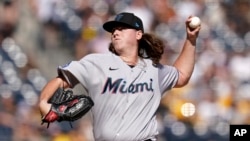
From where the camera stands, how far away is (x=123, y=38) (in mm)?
3859

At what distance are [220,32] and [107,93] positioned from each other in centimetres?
331

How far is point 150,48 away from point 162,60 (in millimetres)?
2743

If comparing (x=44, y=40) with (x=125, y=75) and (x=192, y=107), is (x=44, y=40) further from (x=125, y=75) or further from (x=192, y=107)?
(x=125, y=75)

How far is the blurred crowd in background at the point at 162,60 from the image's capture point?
6.52 m

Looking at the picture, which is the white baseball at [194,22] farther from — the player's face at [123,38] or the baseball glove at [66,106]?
the baseball glove at [66,106]

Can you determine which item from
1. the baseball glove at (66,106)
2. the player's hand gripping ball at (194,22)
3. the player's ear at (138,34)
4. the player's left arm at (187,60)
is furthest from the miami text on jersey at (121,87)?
the player's hand gripping ball at (194,22)

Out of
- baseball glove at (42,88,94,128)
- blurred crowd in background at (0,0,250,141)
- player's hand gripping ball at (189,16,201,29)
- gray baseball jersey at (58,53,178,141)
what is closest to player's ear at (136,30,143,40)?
gray baseball jersey at (58,53,178,141)

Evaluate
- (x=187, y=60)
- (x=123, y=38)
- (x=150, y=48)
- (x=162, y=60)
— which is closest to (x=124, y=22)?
(x=123, y=38)

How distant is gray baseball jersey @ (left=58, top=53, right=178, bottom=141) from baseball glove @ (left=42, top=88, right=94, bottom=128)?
10 centimetres

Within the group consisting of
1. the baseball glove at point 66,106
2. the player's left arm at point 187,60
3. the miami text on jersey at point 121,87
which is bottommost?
the baseball glove at point 66,106

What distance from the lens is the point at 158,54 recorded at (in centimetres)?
399

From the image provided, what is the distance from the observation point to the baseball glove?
359cm

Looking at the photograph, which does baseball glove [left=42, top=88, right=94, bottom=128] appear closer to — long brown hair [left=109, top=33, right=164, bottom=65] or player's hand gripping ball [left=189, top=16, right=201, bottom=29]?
long brown hair [left=109, top=33, right=164, bottom=65]

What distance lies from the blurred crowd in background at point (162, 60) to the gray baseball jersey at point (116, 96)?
8.81ft
